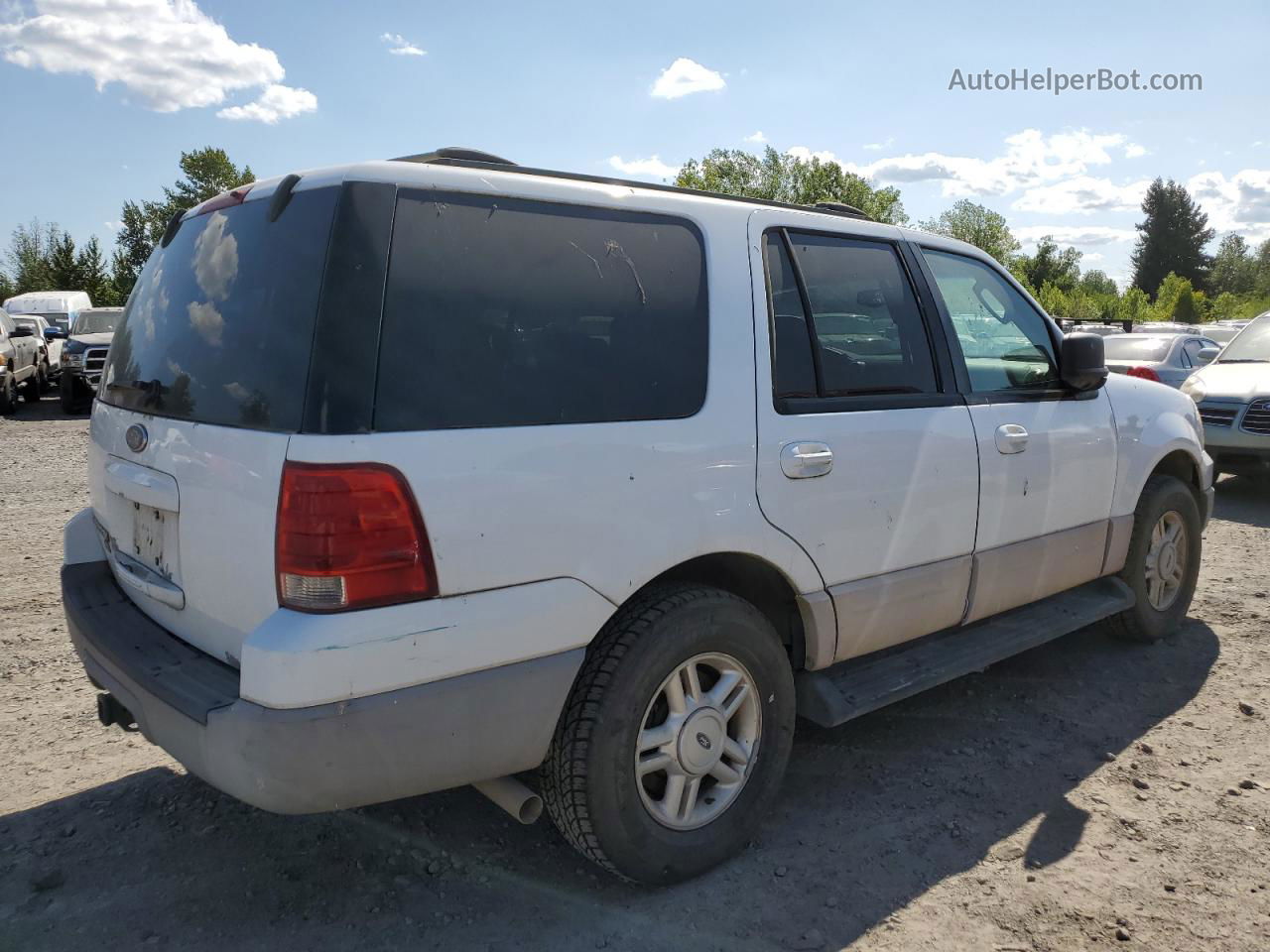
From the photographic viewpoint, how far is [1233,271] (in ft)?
285

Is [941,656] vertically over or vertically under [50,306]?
under

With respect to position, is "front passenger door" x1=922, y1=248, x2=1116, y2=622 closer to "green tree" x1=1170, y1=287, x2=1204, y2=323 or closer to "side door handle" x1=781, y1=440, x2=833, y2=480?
"side door handle" x1=781, y1=440, x2=833, y2=480

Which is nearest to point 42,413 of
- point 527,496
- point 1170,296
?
point 527,496

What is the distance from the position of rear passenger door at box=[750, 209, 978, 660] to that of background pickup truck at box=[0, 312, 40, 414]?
1732 centimetres

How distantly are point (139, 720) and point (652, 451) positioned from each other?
60.3 inches

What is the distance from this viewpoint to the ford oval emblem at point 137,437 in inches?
106

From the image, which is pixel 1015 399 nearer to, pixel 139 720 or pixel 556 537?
pixel 556 537

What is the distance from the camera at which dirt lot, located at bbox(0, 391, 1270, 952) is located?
2605 mm

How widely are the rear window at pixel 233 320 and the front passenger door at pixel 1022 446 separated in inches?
94.4

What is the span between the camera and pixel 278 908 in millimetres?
2664

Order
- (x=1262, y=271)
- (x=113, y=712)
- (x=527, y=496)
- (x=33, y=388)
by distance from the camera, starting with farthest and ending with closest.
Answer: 1. (x=1262, y=271)
2. (x=33, y=388)
3. (x=113, y=712)
4. (x=527, y=496)

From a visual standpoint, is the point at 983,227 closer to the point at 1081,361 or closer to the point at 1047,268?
the point at 1047,268

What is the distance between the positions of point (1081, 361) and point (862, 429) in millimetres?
1421

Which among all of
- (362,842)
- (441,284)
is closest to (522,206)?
(441,284)
